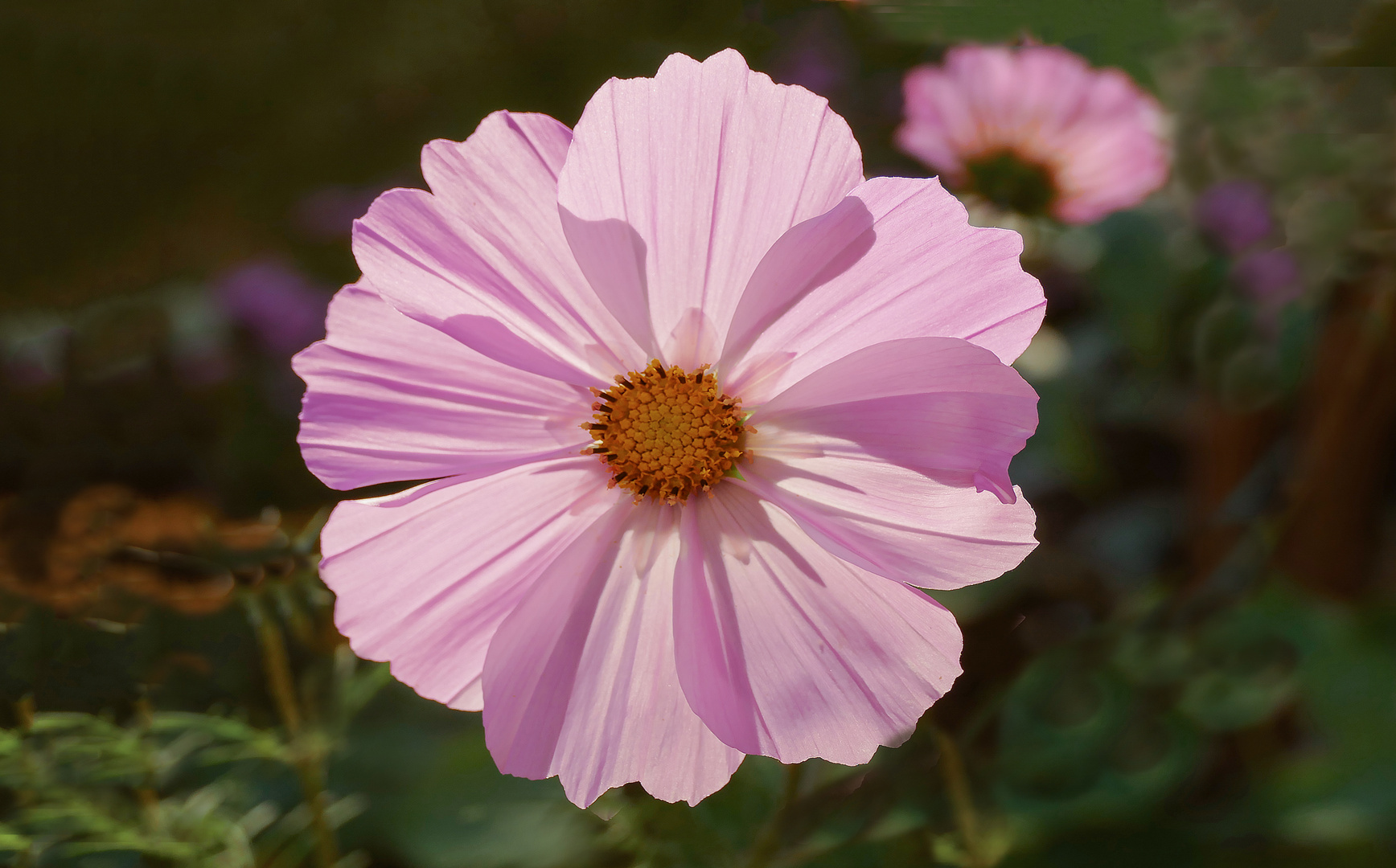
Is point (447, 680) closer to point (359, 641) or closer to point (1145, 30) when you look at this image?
point (359, 641)

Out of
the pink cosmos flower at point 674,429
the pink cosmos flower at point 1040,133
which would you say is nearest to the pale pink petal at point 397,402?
the pink cosmos flower at point 674,429

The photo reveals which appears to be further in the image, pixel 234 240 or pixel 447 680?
pixel 234 240

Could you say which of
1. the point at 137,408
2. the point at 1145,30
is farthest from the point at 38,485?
the point at 1145,30

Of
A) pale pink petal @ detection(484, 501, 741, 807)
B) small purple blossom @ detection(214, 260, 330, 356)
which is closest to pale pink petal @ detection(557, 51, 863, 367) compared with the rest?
pale pink petal @ detection(484, 501, 741, 807)

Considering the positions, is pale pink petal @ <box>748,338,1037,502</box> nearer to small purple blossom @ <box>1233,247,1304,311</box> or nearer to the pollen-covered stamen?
the pollen-covered stamen

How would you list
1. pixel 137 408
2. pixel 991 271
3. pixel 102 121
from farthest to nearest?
pixel 102 121, pixel 137 408, pixel 991 271

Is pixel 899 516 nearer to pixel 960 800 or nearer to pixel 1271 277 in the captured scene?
pixel 960 800
